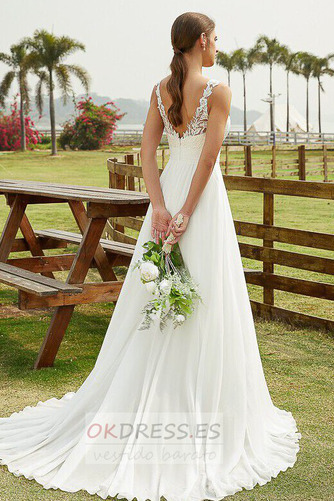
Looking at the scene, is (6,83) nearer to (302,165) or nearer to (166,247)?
(302,165)

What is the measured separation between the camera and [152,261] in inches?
132

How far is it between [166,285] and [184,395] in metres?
0.52

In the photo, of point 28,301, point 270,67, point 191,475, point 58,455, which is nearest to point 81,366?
point 28,301

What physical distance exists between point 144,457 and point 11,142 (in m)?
49.5

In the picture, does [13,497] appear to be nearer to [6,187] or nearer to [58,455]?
[58,455]

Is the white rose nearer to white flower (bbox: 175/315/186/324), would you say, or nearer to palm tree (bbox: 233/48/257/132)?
white flower (bbox: 175/315/186/324)

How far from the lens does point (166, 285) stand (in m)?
3.28

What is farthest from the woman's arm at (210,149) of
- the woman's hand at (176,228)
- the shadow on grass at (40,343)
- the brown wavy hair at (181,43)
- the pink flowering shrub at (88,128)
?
the pink flowering shrub at (88,128)

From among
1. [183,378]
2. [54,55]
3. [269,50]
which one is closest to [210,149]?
[183,378]

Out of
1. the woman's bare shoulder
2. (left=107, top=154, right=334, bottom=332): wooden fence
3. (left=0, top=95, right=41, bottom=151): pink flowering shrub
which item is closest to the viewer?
the woman's bare shoulder

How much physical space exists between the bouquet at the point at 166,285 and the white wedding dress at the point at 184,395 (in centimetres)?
6

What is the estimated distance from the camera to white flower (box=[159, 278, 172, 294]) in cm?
327

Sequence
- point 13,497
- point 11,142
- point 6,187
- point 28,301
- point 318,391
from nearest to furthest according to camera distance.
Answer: point 13,497, point 318,391, point 28,301, point 6,187, point 11,142

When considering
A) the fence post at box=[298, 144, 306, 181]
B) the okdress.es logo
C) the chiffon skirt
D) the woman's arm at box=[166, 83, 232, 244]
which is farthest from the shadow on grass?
the fence post at box=[298, 144, 306, 181]
